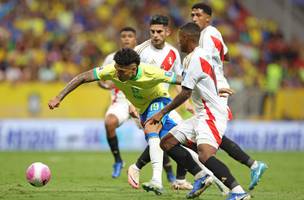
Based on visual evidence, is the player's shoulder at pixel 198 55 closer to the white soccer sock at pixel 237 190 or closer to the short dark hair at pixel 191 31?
the short dark hair at pixel 191 31

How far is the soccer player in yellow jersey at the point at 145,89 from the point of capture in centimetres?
1006

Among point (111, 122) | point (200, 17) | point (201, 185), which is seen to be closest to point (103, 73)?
point (201, 185)

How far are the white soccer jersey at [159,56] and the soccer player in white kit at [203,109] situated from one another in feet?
7.19

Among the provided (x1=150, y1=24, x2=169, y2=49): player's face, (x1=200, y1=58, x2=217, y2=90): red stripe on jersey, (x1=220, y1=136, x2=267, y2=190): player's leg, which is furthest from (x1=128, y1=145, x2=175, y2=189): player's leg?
(x1=200, y1=58, x2=217, y2=90): red stripe on jersey

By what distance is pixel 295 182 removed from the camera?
13.3 m

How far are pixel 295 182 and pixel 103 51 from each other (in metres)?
13.4

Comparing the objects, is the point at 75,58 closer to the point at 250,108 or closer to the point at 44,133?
the point at 44,133

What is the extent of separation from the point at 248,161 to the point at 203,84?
56.5 inches

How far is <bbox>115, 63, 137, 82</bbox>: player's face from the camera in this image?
10.0m

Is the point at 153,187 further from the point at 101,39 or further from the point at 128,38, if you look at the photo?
the point at 101,39

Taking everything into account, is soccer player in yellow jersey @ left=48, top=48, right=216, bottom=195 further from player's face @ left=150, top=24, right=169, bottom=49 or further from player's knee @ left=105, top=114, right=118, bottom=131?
player's knee @ left=105, top=114, right=118, bottom=131

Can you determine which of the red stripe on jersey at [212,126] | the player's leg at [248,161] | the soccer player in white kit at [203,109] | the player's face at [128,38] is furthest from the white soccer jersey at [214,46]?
the player's face at [128,38]

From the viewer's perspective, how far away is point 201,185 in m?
10.0

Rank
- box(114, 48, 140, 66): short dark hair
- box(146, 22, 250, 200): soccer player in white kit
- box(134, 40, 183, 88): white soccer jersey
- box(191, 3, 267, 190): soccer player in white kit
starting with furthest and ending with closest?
box(134, 40, 183, 88): white soccer jersey → box(191, 3, 267, 190): soccer player in white kit → box(114, 48, 140, 66): short dark hair → box(146, 22, 250, 200): soccer player in white kit
